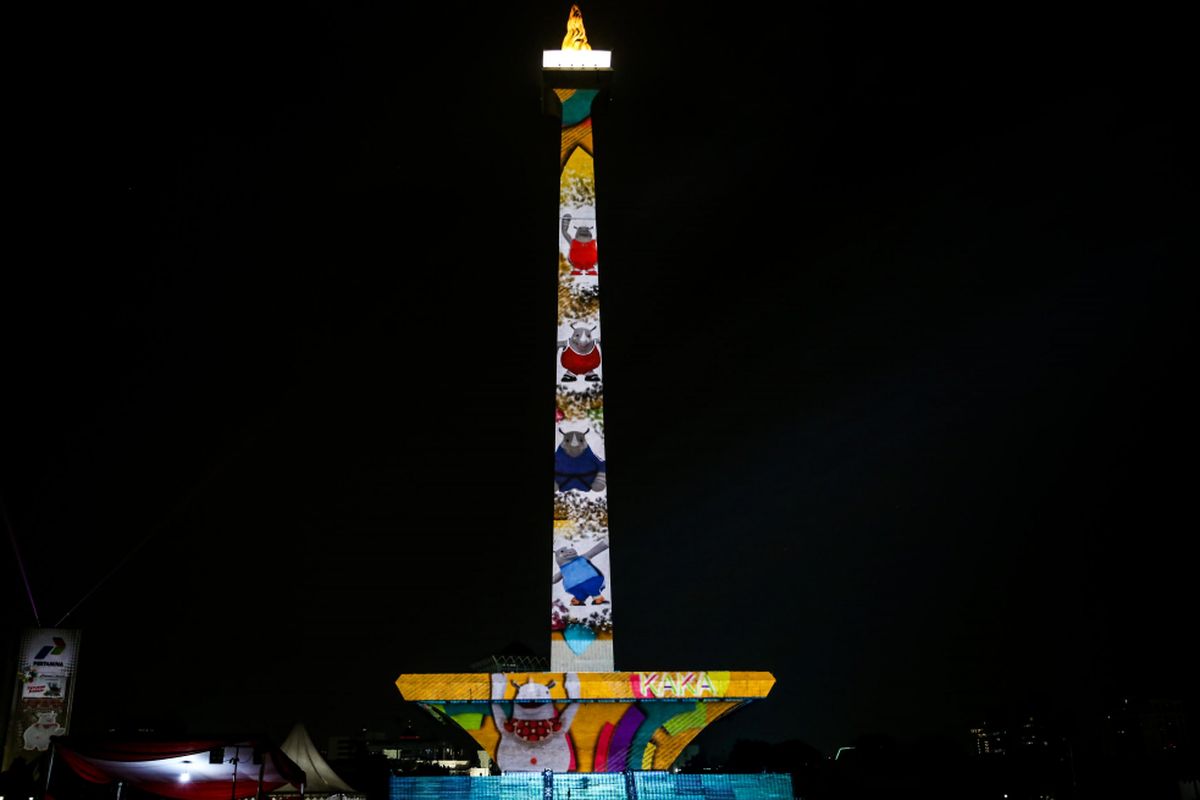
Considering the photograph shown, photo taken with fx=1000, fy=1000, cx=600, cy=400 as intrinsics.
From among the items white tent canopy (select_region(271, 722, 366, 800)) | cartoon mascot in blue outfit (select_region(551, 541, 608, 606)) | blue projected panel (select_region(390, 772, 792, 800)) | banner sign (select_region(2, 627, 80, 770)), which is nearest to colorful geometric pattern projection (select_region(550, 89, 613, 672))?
cartoon mascot in blue outfit (select_region(551, 541, 608, 606))

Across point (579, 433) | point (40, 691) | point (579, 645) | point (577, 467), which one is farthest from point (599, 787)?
point (40, 691)

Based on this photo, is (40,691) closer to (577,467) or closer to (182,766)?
(577,467)

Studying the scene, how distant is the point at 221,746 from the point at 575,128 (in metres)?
24.6

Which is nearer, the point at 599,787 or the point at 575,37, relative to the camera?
the point at 599,787

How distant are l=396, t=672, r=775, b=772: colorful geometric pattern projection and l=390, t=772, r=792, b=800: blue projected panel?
14.5 feet

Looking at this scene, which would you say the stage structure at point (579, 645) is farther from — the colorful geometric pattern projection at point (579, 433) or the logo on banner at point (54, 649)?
the logo on banner at point (54, 649)

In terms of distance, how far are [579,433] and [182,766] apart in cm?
1661

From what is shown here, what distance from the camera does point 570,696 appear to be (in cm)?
2291

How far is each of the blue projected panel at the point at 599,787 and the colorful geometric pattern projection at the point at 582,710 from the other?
4431 millimetres

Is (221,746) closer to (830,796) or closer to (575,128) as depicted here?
(830,796)

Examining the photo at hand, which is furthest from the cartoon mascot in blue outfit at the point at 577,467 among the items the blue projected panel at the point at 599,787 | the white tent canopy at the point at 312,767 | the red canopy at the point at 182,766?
the red canopy at the point at 182,766

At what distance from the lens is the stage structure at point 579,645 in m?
23.0

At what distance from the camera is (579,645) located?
2577 cm

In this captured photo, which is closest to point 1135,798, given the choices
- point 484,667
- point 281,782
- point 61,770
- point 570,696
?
point 570,696
